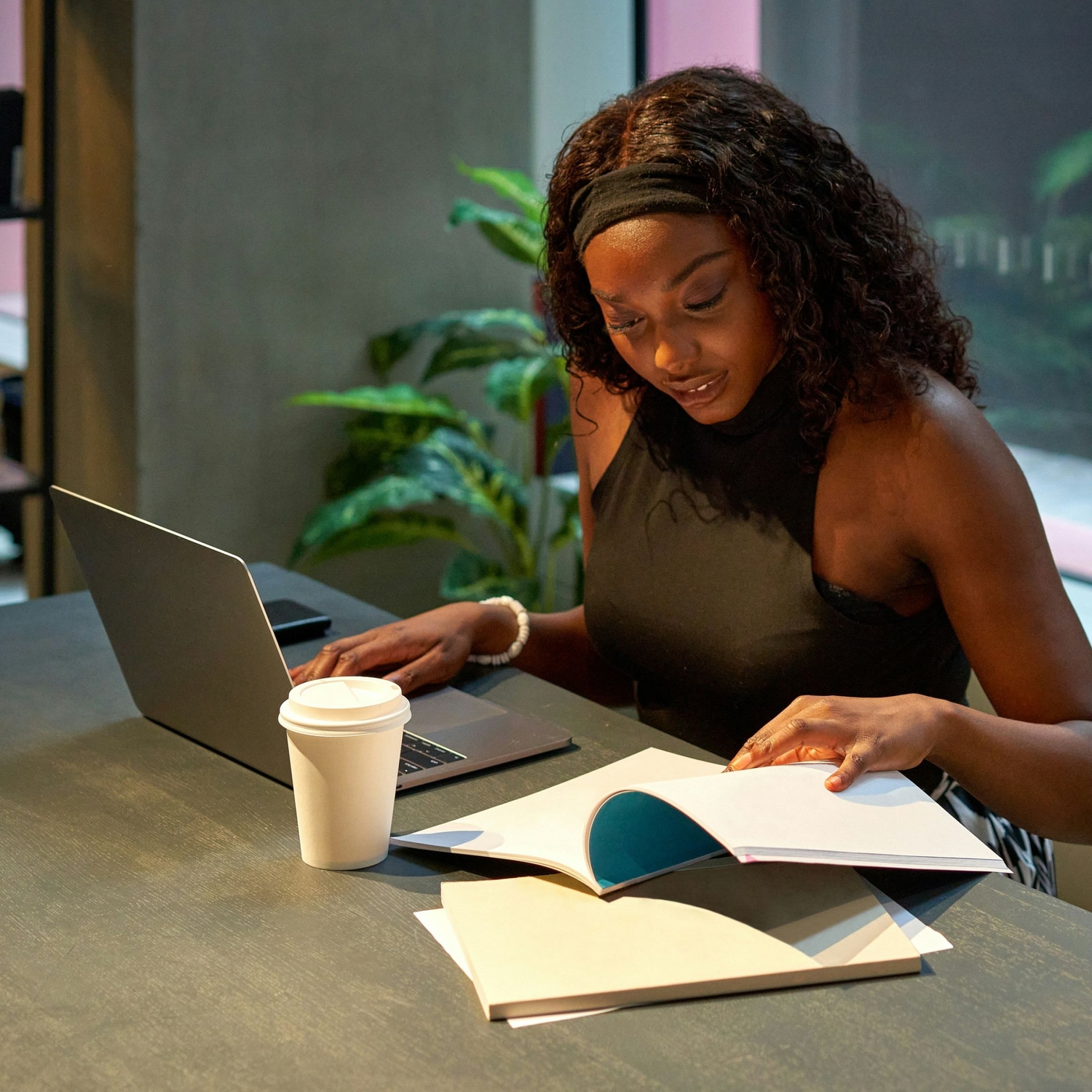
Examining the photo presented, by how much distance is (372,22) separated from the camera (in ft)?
9.78

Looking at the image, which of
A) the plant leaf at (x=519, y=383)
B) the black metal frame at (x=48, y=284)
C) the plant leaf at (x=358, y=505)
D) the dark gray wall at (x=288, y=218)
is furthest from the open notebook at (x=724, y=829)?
the black metal frame at (x=48, y=284)

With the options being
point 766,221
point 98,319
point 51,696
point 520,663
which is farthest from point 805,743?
point 98,319

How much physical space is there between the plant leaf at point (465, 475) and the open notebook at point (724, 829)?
1782mm

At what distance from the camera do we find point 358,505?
8.96 feet

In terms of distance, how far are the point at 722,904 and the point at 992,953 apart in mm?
175

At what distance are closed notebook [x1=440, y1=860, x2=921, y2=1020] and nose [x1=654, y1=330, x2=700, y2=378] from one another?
1.82 ft

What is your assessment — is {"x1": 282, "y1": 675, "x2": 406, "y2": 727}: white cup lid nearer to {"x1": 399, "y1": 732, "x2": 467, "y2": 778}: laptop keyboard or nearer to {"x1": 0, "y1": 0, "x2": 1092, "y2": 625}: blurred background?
{"x1": 399, "y1": 732, "x2": 467, "y2": 778}: laptop keyboard

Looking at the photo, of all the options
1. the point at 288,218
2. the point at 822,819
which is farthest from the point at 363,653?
the point at 288,218

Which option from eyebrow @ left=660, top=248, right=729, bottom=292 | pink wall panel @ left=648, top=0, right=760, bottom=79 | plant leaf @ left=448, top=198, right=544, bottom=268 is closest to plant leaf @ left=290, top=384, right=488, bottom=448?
plant leaf @ left=448, top=198, right=544, bottom=268

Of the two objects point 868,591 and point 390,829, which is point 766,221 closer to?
point 868,591

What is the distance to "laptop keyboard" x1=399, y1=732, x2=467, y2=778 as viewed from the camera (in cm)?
116

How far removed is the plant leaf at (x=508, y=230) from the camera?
9.16ft

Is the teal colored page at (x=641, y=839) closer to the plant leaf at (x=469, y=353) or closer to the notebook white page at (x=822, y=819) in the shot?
the notebook white page at (x=822, y=819)

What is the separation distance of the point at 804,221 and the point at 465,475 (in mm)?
1608
